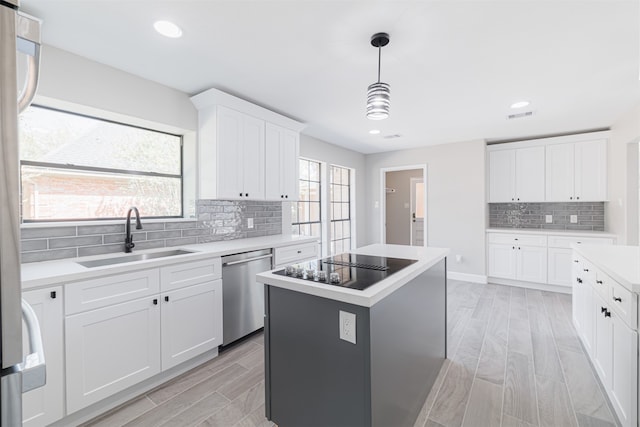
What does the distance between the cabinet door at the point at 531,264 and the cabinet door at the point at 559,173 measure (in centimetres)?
87

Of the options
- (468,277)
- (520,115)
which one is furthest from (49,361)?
(468,277)

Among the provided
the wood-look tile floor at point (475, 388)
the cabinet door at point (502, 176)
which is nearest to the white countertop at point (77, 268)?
the wood-look tile floor at point (475, 388)

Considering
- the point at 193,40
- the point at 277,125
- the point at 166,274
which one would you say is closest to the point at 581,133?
the point at 277,125

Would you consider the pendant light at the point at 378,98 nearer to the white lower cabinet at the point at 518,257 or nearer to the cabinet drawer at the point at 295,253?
the cabinet drawer at the point at 295,253

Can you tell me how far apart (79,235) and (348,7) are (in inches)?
97.8

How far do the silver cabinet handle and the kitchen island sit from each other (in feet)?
3.23

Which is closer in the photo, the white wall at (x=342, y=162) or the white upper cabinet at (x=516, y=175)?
the white wall at (x=342, y=162)

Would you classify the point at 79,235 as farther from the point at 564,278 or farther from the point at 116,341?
the point at 564,278

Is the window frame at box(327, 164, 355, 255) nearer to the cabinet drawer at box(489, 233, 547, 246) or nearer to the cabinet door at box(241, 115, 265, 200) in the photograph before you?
the cabinet door at box(241, 115, 265, 200)

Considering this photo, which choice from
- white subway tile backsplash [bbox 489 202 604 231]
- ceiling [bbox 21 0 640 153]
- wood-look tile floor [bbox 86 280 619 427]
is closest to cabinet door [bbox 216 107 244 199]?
ceiling [bbox 21 0 640 153]

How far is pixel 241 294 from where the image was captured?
2723 mm

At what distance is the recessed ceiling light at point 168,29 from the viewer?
5.91 feet

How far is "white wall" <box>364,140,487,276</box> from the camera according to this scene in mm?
4789

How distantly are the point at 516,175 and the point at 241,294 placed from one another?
4.70 meters
